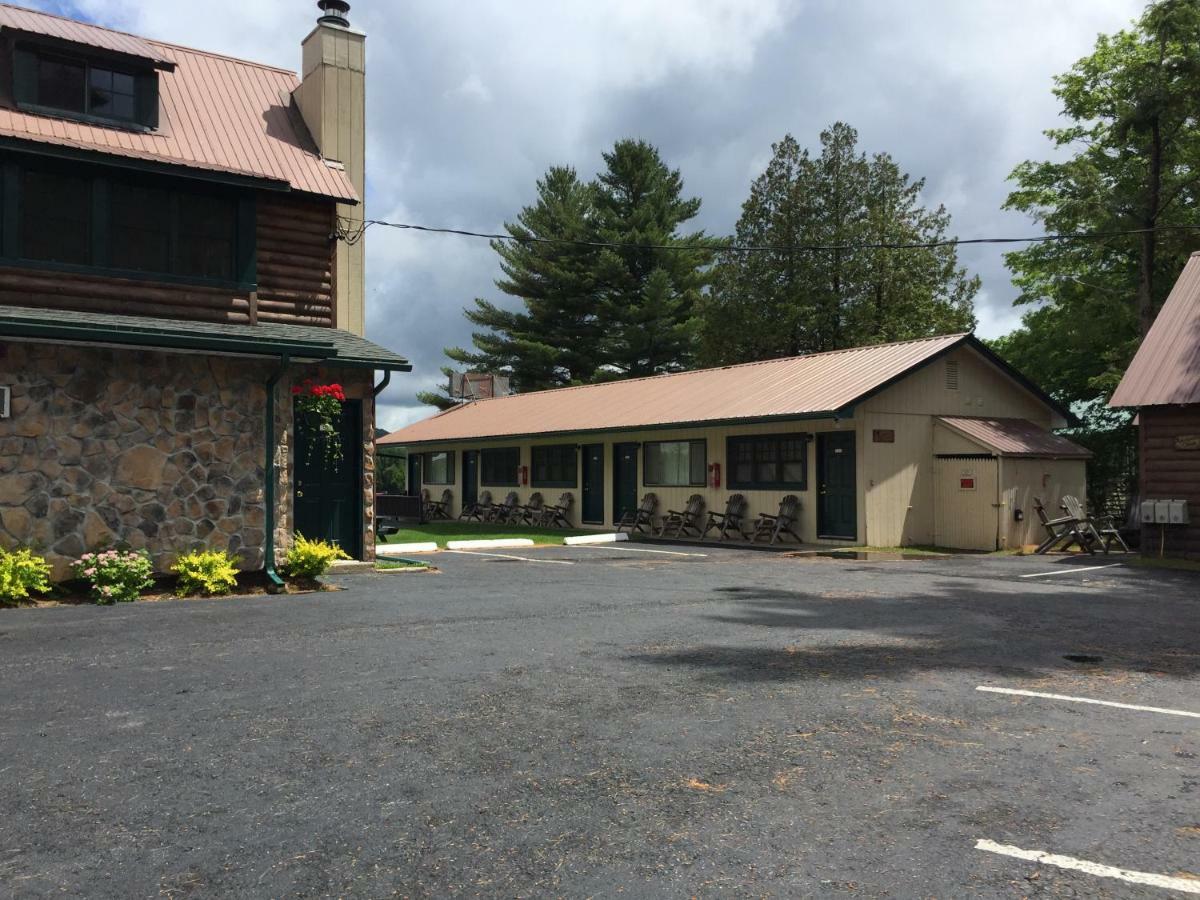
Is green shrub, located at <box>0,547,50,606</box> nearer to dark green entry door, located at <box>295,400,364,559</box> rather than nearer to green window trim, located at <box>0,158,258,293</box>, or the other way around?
dark green entry door, located at <box>295,400,364,559</box>

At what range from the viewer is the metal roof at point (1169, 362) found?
1805 cm

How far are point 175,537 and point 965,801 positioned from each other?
32.9ft

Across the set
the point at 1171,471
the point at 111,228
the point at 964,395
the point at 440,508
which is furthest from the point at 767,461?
the point at 440,508

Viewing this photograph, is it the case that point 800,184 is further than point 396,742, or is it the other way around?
point 800,184

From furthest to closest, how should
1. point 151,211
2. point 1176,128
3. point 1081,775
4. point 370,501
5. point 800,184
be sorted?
point 800,184
point 1176,128
point 370,501
point 151,211
point 1081,775

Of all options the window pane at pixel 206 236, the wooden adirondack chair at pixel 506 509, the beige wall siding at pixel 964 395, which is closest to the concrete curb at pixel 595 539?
the wooden adirondack chair at pixel 506 509

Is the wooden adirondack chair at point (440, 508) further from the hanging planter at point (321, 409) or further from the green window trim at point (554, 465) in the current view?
the hanging planter at point (321, 409)

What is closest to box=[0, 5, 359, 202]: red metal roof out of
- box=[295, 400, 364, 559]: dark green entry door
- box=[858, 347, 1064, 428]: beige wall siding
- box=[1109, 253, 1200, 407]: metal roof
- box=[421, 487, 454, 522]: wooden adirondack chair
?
box=[295, 400, 364, 559]: dark green entry door

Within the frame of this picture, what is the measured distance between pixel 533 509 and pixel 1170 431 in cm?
1696

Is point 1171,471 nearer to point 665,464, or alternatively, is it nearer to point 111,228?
point 665,464

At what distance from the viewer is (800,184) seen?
43.5m

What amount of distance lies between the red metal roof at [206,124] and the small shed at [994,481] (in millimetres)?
14111

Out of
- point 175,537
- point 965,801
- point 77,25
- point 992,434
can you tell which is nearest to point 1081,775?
point 965,801

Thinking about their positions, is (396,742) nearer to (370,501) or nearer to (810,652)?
(810,652)
